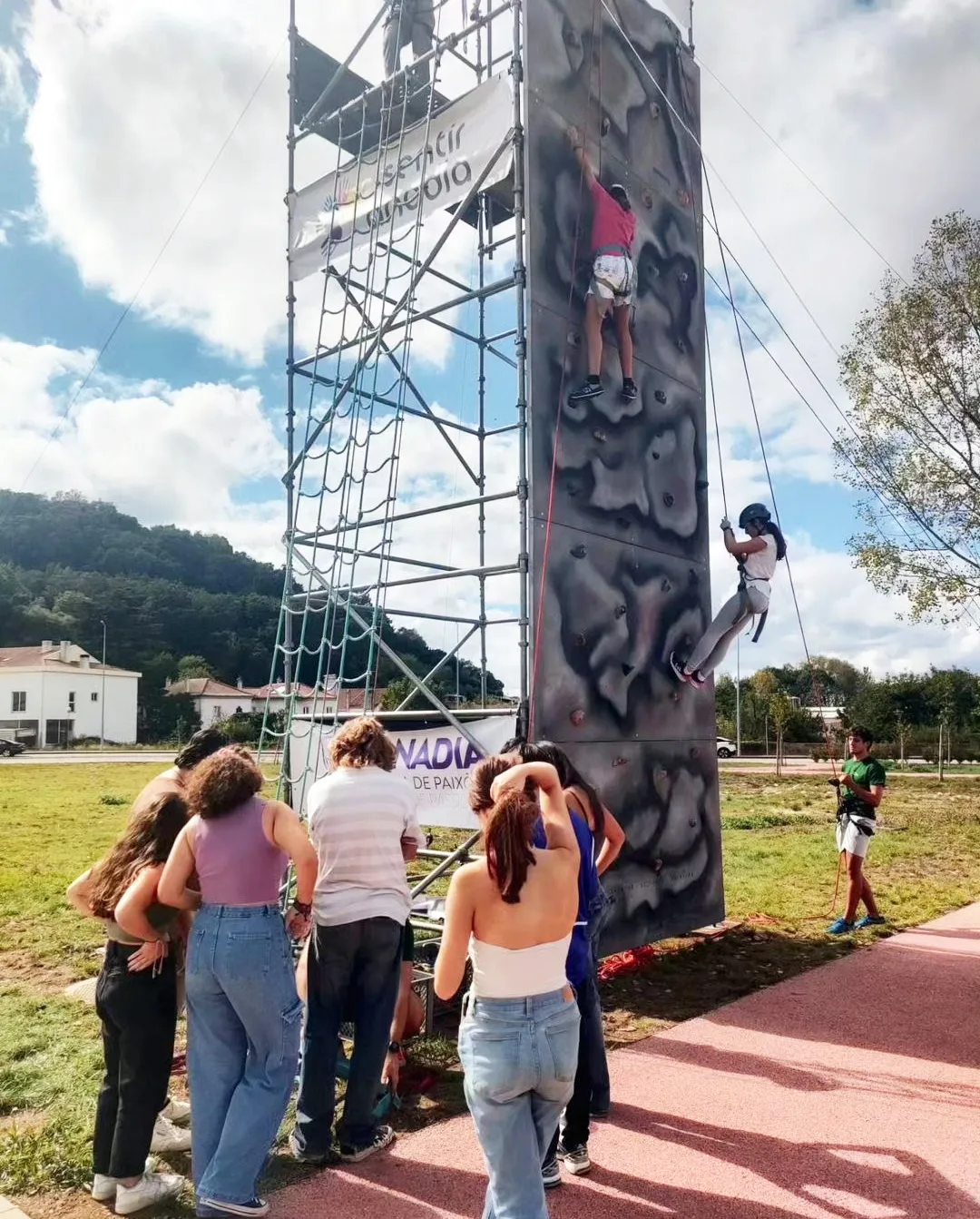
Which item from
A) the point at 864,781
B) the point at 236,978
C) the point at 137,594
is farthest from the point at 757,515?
the point at 137,594

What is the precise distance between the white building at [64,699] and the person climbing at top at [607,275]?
218 feet

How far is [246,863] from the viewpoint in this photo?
355 centimetres

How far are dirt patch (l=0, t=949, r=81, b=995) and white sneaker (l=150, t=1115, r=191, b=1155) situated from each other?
3.05 meters

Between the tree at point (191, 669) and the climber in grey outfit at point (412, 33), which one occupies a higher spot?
the climber in grey outfit at point (412, 33)

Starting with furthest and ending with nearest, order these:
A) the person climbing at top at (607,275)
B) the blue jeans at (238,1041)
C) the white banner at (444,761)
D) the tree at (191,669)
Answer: the tree at (191,669) < the person climbing at top at (607,275) < the white banner at (444,761) < the blue jeans at (238,1041)

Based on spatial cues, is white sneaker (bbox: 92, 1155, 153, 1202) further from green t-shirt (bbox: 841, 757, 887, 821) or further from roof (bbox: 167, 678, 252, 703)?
roof (bbox: 167, 678, 252, 703)

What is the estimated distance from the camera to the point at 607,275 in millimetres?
7418

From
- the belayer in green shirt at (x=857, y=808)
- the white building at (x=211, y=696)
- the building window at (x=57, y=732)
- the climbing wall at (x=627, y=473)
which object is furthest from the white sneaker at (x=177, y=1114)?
the white building at (x=211, y=696)

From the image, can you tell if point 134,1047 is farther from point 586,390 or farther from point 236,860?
point 586,390

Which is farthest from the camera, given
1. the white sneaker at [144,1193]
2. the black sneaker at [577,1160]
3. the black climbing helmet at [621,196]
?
the black climbing helmet at [621,196]

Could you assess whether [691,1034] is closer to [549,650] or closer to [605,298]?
[549,650]

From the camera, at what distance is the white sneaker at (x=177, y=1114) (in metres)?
4.57

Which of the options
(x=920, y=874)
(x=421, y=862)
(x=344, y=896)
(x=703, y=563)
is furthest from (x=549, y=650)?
(x=920, y=874)

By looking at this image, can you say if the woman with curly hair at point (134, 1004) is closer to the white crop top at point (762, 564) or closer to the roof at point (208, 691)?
the white crop top at point (762, 564)
